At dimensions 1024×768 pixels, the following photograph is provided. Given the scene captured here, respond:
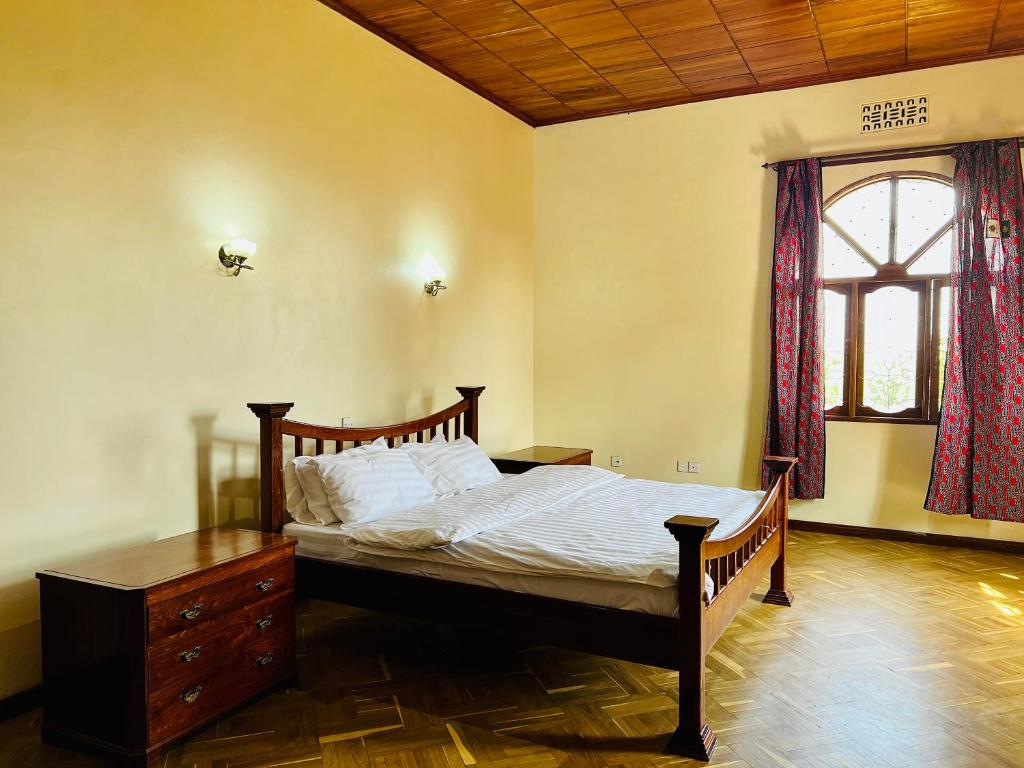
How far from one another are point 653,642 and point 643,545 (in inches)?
15.7

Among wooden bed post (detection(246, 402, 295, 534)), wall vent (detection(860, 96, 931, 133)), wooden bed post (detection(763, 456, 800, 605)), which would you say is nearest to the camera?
wooden bed post (detection(246, 402, 295, 534))

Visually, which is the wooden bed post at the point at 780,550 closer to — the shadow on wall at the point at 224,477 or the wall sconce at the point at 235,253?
the shadow on wall at the point at 224,477

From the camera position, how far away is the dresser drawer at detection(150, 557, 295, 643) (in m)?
2.45

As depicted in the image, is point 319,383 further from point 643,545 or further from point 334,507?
point 643,545

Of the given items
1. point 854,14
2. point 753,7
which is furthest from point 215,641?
point 854,14

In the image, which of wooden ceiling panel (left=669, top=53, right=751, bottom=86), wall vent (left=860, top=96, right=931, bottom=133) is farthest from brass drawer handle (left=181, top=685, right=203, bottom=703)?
wall vent (left=860, top=96, right=931, bottom=133)

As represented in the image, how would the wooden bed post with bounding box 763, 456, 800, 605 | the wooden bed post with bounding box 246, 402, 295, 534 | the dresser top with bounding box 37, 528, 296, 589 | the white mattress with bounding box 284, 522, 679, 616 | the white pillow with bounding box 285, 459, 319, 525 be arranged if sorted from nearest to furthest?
the dresser top with bounding box 37, 528, 296, 589
the white mattress with bounding box 284, 522, 679, 616
the wooden bed post with bounding box 246, 402, 295, 534
the white pillow with bounding box 285, 459, 319, 525
the wooden bed post with bounding box 763, 456, 800, 605

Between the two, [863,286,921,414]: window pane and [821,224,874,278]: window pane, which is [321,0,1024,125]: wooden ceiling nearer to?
[821,224,874,278]: window pane

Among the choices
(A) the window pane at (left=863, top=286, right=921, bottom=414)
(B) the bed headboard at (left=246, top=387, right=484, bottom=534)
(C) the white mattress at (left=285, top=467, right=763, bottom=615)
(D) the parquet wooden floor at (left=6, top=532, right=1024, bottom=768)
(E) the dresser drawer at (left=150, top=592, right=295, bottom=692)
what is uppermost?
(A) the window pane at (left=863, top=286, right=921, bottom=414)

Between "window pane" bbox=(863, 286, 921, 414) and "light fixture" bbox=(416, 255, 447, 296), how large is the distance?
9.78 feet

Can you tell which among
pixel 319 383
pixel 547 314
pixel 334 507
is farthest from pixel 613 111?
pixel 334 507

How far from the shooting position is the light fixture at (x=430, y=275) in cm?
500

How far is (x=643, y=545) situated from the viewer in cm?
292

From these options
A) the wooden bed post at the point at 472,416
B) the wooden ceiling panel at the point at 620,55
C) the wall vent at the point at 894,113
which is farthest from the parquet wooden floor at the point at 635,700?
the wooden ceiling panel at the point at 620,55
